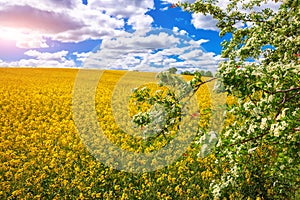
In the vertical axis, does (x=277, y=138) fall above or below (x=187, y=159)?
above

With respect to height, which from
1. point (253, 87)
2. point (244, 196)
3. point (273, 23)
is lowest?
point (244, 196)

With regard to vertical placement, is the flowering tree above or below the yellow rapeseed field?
above

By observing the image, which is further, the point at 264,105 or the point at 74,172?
the point at 74,172

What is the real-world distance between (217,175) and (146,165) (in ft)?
4.81

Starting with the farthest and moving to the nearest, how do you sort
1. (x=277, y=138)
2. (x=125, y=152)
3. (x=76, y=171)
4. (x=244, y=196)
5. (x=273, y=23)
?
(x=125, y=152) < (x=76, y=171) < (x=244, y=196) < (x=273, y=23) < (x=277, y=138)

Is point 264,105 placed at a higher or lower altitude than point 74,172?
higher

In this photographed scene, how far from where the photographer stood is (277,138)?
7.32 ft

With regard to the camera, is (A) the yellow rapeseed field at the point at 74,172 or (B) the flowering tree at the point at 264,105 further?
(A) the yellow rapeseed field at the point at 74,172

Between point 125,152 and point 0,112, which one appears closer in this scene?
point 125,152

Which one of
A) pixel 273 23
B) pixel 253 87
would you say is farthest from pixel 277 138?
pixel 273 23

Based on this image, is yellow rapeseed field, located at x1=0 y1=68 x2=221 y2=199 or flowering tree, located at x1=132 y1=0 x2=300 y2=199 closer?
flowering tree, located at x1=132 y1=0 x2=300 y2=199

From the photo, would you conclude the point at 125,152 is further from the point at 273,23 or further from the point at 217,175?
the point at 273,23

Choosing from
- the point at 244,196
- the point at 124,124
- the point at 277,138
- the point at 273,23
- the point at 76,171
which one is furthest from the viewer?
the point at 124,124

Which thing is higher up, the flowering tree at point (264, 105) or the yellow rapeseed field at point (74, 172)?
the flowering tree at point (264, 105)
